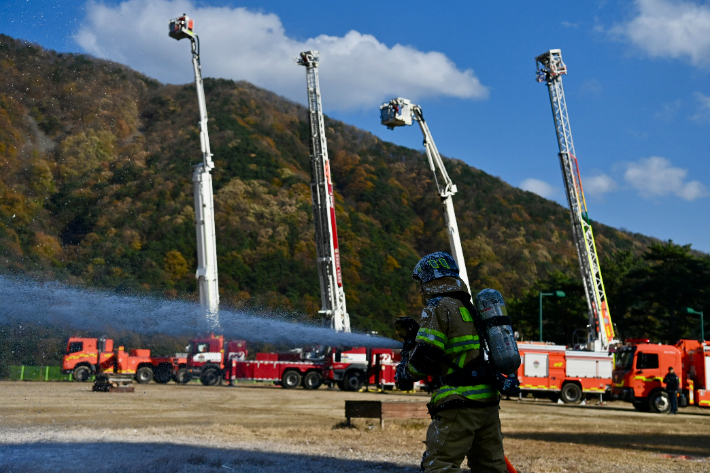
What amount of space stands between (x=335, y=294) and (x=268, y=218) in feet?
163

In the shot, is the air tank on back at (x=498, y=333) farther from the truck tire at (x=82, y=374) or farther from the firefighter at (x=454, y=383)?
the truck tire at (x=82, y=374)

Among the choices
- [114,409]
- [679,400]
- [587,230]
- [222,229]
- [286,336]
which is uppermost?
[222,229]

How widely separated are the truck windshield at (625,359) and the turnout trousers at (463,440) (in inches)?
899

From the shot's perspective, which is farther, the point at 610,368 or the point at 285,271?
the point at 285,271

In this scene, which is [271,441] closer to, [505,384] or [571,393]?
[505,384]

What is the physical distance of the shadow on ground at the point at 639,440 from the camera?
40.9 ft

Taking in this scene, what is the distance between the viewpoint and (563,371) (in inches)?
1125

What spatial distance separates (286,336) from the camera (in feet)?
43.8

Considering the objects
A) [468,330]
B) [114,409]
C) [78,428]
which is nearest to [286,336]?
[78,428]

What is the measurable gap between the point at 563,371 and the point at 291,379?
13.3 metres

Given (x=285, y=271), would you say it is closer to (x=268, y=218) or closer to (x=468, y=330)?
(x=268, y=218)

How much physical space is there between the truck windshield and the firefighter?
75.0 feet

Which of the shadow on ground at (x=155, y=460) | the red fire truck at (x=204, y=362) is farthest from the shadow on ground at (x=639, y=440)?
the red fire truck at (x=204, y=362)

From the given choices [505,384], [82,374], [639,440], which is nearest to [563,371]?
[639,440]
